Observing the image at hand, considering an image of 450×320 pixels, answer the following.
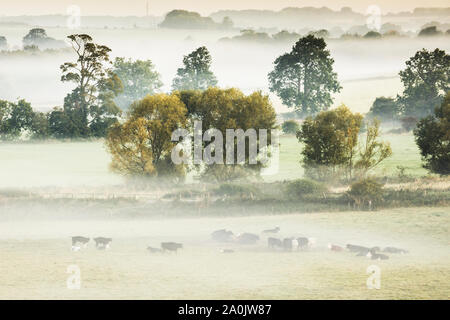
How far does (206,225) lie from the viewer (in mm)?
36688

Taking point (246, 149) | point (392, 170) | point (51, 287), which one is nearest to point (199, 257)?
point (51, 287)

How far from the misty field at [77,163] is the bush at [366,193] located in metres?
10.3

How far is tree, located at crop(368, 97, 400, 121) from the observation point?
90062mm

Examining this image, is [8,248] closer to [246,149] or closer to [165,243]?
[165,243]

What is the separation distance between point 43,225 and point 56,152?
34722 millimetres

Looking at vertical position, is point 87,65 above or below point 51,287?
above

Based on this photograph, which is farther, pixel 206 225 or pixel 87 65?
pixel 87 65

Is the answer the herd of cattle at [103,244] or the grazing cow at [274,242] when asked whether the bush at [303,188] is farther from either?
the herd of cattle at [103,244]

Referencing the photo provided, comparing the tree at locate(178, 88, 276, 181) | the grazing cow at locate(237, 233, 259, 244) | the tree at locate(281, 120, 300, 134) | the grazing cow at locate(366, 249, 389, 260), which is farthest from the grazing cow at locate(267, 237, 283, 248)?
the tree at locate(281, 120, 300, 134)

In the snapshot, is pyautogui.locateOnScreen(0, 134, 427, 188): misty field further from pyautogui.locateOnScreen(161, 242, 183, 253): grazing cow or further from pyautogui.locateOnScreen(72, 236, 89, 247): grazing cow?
pyautogui.locateOnScreen(161, 242, 183, 253): grazing cow

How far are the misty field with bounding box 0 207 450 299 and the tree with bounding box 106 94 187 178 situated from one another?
36.7 feet

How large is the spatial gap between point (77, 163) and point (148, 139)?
16906 mm

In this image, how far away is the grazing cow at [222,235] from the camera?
3212 centimetres

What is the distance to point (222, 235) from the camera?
3250 cm
